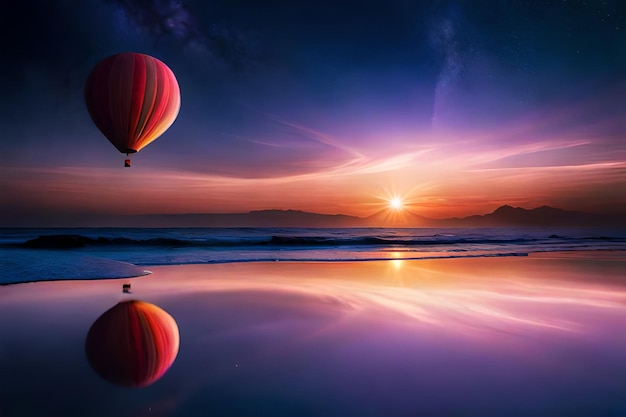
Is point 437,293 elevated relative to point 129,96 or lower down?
lower down

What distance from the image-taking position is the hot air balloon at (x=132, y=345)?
12.9ft

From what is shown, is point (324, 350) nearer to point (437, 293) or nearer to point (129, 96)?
point (437, 293)

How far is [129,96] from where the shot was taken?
41.4 feet

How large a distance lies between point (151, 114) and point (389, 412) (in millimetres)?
12270

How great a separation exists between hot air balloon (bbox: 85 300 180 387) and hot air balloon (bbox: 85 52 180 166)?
7961 millimetres

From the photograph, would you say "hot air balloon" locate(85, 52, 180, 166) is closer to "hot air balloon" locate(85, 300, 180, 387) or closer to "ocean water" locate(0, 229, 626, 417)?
"ocean water" locate(0, 229, 626, 417)

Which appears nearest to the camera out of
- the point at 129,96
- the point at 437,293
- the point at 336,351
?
the point at 336,351

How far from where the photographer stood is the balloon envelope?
498 inches

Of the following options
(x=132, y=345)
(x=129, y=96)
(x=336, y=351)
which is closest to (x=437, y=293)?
(x=336, y=351)

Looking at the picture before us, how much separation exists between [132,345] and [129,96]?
32.4ft

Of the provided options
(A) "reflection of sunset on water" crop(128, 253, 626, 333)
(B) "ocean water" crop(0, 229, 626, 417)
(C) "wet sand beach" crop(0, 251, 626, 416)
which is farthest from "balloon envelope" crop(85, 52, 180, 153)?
(C) "wet sand beach" crop(0, 251, 626, 416)

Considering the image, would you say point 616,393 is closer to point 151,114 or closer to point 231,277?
point 231,277

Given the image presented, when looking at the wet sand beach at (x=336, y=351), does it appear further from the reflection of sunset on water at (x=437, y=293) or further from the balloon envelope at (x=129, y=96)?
the balloon envelope at (x=129, y=96)

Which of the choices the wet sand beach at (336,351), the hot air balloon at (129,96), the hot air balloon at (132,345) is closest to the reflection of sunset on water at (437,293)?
the wet sand beach at (336,351)
